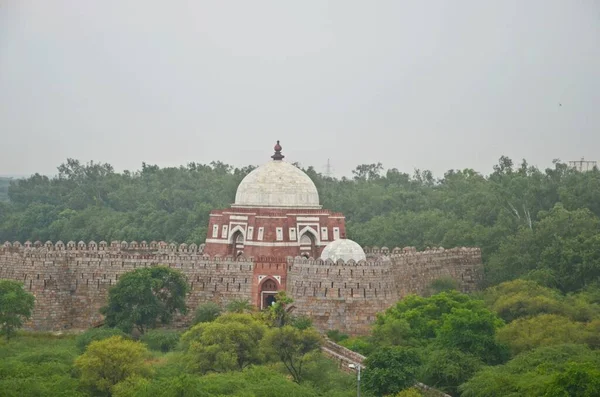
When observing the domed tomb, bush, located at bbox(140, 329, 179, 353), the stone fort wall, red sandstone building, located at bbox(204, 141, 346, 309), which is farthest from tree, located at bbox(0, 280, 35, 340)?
the domed tomb

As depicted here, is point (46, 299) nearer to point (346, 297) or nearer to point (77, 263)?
point (77, 263)

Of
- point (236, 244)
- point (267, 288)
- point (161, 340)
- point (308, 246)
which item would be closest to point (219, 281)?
point (267, 288)

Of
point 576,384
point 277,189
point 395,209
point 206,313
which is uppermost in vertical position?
point 395,209

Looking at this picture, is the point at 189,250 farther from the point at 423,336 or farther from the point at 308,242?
the point at 423,336

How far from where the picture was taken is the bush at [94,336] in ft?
119

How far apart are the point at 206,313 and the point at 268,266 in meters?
3.43

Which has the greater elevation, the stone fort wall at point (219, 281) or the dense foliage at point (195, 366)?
the stone fort wall at point (219, 281)

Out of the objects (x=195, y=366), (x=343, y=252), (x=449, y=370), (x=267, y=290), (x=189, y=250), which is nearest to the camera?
(x=449, y=370)

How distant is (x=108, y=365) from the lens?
3191 cm

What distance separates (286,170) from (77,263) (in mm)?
9134

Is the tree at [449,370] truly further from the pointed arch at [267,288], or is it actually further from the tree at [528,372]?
the pointed arch at [267,288]

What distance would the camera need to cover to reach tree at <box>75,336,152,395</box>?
103 feet

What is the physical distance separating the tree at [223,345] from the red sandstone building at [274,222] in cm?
741

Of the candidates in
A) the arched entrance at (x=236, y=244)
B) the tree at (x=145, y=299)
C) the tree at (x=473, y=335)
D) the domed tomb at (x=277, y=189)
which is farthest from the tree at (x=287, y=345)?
the domed tomb at (x=277, y=189)
